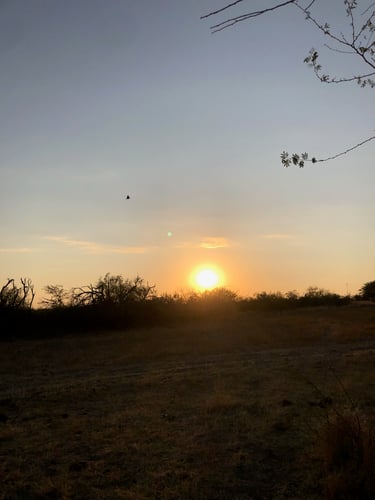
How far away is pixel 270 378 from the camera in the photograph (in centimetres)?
1043

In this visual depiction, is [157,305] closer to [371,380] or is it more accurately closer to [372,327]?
[372,327]

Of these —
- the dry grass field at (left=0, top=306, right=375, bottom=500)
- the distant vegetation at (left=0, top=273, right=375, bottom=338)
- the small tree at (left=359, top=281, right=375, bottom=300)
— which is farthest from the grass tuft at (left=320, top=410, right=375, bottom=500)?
the small tree at (left=359, top=281, right=375, bottom=300)

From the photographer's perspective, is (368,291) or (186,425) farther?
(368,291)

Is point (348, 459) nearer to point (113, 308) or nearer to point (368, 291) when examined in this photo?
point (113, 308)

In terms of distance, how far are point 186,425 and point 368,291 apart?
3573cm

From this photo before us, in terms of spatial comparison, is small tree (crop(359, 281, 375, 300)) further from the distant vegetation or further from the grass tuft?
the grass tuft

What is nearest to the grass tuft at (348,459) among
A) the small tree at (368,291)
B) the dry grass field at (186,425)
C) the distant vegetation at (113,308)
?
the dry grass field at (186,425)

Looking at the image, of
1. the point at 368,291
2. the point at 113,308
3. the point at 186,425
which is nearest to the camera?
the point at 186,425

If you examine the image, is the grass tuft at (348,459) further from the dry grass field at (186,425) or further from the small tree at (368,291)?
the small tree at (368,291)

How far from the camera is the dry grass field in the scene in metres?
4.75

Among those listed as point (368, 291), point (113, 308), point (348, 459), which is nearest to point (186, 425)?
point (348, 459)

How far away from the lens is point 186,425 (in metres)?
6.86

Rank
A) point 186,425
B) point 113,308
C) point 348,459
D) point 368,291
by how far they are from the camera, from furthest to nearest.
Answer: point 368,291, point 113,308, point 186,425, point 348,459

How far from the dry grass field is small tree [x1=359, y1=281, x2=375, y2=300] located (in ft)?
79.0
